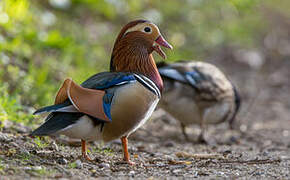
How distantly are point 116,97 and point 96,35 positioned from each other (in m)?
5.87

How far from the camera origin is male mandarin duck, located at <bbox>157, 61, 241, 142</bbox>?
18.9ft

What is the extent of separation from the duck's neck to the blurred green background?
1.38 m

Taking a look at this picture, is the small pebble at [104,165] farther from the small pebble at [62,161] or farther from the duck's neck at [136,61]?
the duck's neck at [136,61]

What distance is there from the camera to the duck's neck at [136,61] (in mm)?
3975

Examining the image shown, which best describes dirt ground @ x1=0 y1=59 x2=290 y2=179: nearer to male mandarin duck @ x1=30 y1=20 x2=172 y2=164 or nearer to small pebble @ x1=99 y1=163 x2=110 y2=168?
small pebble @ x1=99 y1=163 x2=110 y2=168

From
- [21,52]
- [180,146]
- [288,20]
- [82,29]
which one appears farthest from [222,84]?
[288,20]

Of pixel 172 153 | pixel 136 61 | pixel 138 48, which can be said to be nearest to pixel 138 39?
pixel 138 48

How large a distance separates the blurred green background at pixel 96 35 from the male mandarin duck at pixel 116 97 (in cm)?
138

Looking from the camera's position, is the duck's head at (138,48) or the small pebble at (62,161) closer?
the small pebble at (62,161)

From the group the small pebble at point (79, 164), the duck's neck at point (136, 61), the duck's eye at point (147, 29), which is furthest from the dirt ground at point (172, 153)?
the duck's eye at point (147, 29)

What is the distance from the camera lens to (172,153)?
15.8 ft

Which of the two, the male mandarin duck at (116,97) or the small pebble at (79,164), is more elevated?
the male mandarin duck at (116,97)

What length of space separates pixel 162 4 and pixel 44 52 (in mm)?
4110

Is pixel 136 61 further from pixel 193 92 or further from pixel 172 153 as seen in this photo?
pixel 193 92
